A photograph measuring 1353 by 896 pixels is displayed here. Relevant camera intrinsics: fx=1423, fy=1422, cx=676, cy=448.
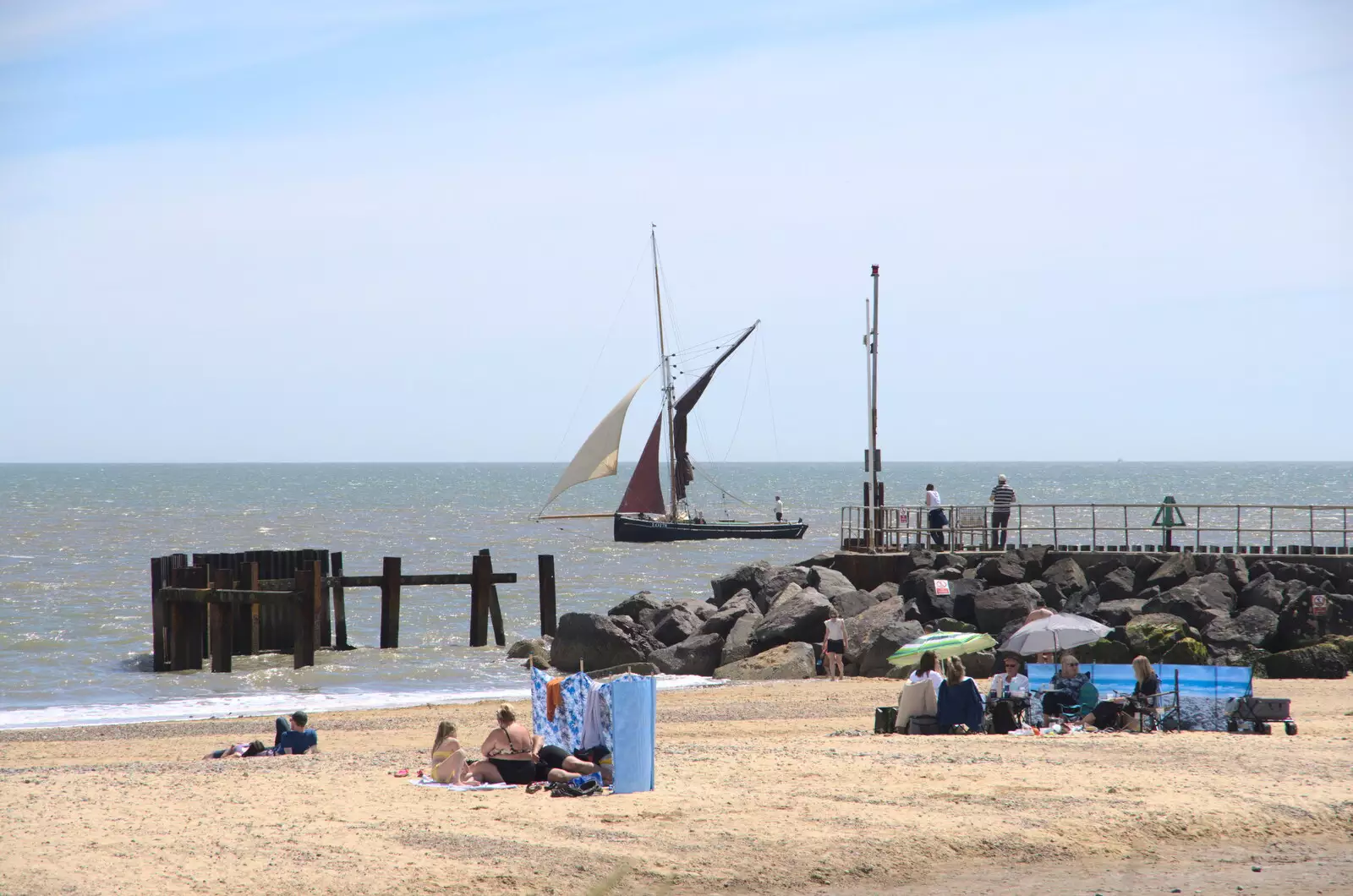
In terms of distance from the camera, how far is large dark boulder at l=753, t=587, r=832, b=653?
24.2 m

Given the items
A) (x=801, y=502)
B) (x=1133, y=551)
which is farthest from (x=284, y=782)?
(x=801, y=502)

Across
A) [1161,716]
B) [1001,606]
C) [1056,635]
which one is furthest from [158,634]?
[1161,716]

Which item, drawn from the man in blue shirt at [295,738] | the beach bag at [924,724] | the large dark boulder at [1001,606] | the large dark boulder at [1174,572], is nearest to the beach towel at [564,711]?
the man in blue shirt at [295,738]

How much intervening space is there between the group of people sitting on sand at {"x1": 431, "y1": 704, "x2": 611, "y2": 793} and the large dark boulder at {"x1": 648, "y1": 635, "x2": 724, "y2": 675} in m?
12.5

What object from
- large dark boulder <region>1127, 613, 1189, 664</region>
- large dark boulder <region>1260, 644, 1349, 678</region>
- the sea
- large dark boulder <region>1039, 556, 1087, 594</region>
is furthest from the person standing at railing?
large dark boulder <region>1260, 644, 1349, 678</region>

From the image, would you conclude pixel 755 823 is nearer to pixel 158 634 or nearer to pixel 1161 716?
pixel 1161 716

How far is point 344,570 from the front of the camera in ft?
168

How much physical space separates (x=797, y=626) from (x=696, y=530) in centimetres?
4382

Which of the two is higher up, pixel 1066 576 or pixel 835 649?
pixel 1066 576

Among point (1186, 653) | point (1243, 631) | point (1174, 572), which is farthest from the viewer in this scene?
point (1174, 572)

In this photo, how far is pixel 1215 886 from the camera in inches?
365

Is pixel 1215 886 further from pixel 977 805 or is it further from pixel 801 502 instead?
pixel 801 502

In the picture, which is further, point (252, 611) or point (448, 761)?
point (252, 611)

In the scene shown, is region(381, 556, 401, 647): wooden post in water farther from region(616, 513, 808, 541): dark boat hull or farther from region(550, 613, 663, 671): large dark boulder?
region(616, 513, 808, 541): dark boat hull
